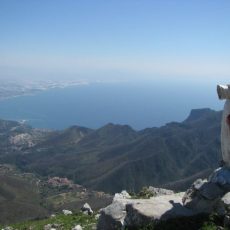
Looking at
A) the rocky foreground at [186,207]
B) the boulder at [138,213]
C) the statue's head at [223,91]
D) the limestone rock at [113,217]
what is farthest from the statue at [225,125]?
the limestone rock at [113,217]

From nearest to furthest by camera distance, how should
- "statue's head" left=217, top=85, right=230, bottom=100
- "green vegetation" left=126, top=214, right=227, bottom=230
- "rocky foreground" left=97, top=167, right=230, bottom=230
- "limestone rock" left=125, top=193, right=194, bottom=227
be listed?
"green vegetation" left=126, top=214, right=227, bottom=230 < "rocky foreground" left=97, top=167, right=230, bottom=230 < "limestone rock" left=125, top=193, right=194, bottom=227 < "statue's head" left=217, top=85, right=230, bottom=100

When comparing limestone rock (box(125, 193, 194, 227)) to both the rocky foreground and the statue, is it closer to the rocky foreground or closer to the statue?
the rocky foreground

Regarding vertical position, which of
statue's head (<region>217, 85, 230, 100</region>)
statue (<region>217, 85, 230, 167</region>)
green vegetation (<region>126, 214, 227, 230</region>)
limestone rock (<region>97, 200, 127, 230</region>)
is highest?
statue's head (<region>217, 85, 230, 100</region>)

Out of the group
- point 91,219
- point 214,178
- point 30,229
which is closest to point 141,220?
point 214,178

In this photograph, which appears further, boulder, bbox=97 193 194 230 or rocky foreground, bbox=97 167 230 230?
boulder, bbox=97 193 194 230

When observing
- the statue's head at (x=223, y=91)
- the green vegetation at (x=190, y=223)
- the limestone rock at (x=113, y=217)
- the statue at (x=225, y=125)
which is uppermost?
the statue's head at (x=223, y=91)

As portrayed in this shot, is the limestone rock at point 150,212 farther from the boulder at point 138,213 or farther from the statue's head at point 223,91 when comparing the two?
the statue's head at point 223,91

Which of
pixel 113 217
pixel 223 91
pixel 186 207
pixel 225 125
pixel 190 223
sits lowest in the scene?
pixel 113 217

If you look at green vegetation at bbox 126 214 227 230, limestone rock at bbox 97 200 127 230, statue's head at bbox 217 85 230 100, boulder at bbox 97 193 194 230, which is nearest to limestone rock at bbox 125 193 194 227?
boulder at bbox 97 193 194 230

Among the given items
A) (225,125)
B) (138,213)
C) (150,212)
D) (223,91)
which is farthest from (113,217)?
(223,91)

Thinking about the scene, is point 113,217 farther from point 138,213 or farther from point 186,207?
point 186,207

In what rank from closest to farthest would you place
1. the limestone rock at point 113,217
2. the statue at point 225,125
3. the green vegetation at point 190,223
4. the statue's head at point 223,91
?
the green vegetation at point 190,223
the statue's head at point 223,91
the statue at point 225,125
the limestone rock at point 113,217
